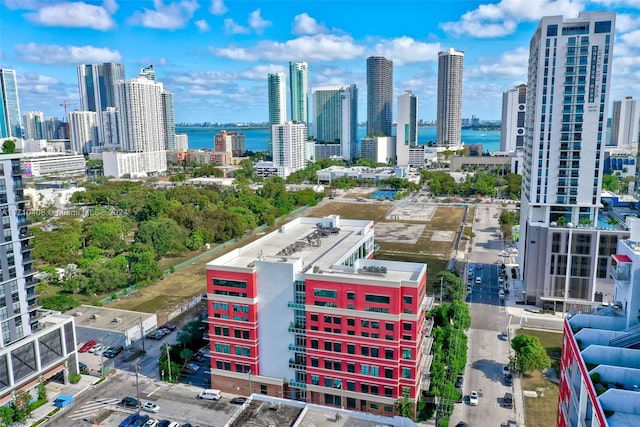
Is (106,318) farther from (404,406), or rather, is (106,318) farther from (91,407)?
(404,406)

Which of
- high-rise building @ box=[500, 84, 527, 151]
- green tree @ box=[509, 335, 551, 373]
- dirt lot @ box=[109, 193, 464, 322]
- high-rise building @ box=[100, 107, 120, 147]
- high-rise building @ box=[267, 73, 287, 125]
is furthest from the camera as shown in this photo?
high-rise building @ box=[267, 73, 287, 125]

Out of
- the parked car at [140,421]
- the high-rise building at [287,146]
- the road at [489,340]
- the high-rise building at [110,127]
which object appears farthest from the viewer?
the high-rise building at [110,127]

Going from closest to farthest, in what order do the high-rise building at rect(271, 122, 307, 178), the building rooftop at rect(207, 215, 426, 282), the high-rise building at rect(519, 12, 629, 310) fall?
the building rooftop at rect(207, 215, 426, 282), the high-rise building at rect(519, 12, 629, 310), the high-rise building at rect(271, 122, 307, 178)

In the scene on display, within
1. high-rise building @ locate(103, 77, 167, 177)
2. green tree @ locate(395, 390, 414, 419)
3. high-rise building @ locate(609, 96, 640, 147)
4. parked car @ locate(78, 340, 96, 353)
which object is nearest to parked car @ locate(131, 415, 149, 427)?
parked car @ locate(78, 340, 96, 353)

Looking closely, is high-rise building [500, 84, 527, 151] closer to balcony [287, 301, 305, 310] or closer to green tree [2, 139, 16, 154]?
balcony [287, 301, 305, 310]

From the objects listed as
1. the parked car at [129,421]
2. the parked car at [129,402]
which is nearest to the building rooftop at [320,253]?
the parked car at [129,402]

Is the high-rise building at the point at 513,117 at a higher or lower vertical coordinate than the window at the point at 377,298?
higher

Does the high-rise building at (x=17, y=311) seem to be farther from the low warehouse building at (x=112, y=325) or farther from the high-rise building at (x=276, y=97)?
the high-rise building at (x=276, y=97)
